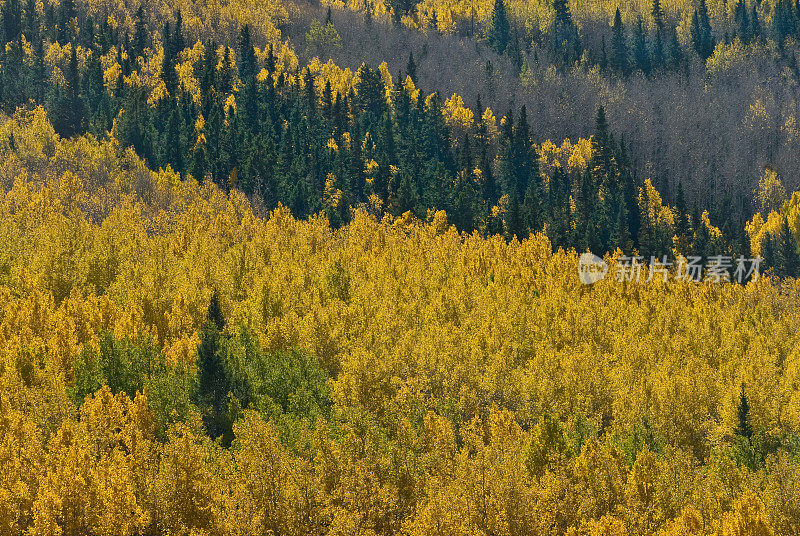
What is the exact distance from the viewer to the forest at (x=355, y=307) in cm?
3812

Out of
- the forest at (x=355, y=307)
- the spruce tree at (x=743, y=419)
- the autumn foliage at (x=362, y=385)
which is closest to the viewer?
the autumn foliage at (x=362, y=385)

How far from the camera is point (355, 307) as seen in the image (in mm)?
74688

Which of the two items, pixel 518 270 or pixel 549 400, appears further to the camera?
pixel 518 270

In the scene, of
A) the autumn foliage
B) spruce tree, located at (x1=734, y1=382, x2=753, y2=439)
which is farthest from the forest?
the autumn foliage

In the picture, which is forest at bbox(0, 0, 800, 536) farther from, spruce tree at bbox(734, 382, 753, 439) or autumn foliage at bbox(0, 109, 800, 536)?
autumn foliage at bbox(0, 109, 800, 536)

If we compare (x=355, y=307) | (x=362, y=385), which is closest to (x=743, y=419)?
(x=362, y=385)

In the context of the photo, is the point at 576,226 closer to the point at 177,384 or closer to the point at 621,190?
the point at 621,190

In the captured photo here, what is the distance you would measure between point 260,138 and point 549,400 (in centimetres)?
9824

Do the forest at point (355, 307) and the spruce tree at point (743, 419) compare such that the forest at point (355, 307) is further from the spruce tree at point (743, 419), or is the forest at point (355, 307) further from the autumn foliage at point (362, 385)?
the autumn foliage at point (362, 385)

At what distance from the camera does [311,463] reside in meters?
43.4

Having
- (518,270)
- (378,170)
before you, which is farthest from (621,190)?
(518,270)

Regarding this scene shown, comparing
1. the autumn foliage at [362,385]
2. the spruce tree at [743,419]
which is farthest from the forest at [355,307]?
the autumn foliage at [362,385]

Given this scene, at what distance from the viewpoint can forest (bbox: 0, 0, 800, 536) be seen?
1501 inches

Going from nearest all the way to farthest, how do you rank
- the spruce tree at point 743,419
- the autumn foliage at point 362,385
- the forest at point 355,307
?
the autumn foliage at point 362,385 → the forest at point 355,307 → the spruce tree at point 743,419
